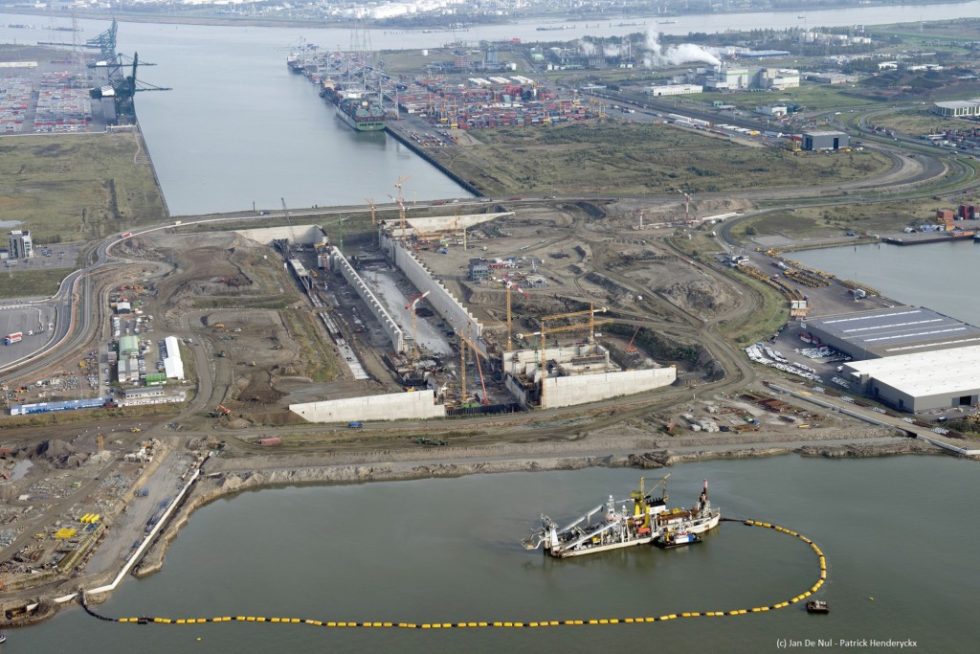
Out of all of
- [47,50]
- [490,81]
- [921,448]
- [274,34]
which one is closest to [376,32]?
[274,34]

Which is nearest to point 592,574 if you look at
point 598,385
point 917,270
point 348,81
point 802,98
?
point 598,385

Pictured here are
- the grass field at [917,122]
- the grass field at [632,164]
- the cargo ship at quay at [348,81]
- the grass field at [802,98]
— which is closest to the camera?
the grass field at [632,164]

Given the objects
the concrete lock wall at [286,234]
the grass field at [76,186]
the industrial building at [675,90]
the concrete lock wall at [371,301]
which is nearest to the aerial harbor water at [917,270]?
the concrete lock wall at [371,301]

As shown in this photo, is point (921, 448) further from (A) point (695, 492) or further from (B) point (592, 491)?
(B) point (592, 491)

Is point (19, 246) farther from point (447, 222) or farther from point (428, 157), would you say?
point (428, 157)

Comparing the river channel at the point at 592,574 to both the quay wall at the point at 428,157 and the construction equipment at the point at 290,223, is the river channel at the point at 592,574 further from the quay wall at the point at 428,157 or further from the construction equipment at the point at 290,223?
the quay wall at the point at 428,157

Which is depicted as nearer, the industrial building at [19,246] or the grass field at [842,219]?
the industrial building at [19,246]
